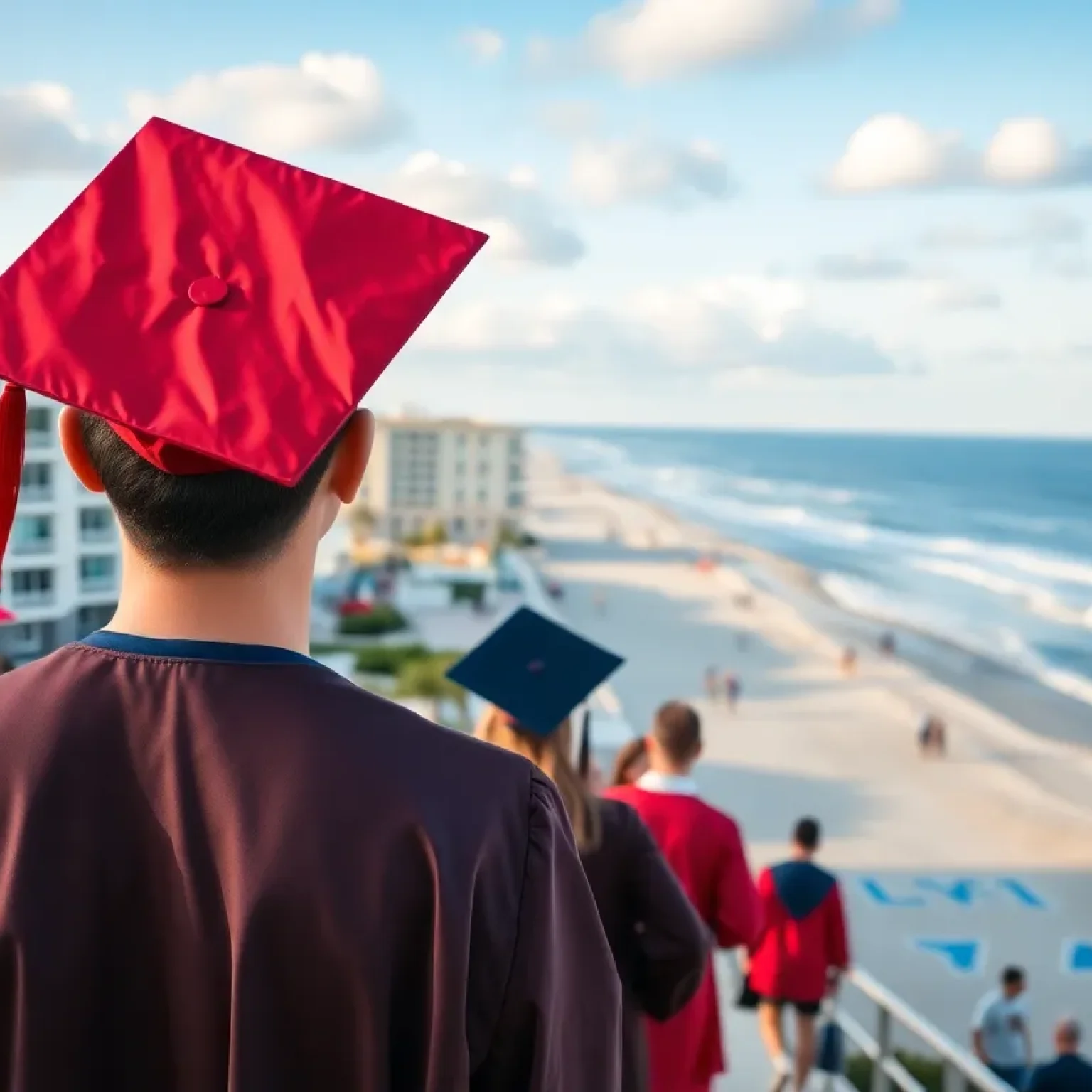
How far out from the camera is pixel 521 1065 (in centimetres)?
139

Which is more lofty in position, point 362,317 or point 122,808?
point 362,317

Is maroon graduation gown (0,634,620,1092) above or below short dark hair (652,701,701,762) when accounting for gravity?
above

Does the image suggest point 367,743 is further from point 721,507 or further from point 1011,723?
point 721,507

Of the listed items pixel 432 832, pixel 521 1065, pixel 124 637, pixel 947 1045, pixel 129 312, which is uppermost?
pixel 129 312

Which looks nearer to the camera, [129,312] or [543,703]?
[129,312]

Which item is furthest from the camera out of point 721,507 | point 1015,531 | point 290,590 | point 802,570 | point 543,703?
point 721,507

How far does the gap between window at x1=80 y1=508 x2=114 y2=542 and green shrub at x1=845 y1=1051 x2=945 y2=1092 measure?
26166 millimetres

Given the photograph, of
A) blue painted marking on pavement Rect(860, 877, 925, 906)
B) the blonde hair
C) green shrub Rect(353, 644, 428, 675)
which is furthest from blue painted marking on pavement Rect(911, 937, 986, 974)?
green shrub Rect(353, 644, 428, 675)

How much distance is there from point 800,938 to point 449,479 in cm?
6368

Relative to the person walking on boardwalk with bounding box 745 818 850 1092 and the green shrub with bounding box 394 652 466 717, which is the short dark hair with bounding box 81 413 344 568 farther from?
the green shrub with bounding box 394 652 466 717

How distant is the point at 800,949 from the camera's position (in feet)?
20.9

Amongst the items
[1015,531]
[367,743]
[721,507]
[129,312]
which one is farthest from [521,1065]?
[721,507]

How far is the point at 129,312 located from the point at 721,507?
301ft

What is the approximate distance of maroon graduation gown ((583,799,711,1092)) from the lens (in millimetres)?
2770
